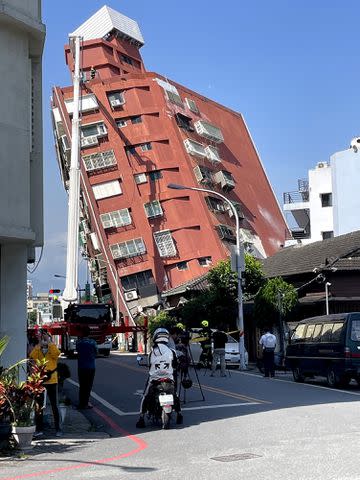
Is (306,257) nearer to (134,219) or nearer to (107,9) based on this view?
(134,219)

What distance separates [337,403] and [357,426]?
4.37 meters

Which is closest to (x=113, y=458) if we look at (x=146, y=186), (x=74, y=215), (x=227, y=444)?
(x=227, y=444)

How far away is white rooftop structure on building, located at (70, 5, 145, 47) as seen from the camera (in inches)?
3196

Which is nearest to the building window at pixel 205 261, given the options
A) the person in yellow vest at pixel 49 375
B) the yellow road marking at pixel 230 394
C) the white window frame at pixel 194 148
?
the white window frame at pixel 194 148

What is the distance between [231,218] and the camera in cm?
7481

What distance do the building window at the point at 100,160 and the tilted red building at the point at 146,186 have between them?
9 centimetres

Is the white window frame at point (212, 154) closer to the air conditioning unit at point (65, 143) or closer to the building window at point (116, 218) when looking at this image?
the building window at point (116, 218)

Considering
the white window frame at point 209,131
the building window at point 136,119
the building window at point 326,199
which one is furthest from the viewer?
the white window frame at point 209,131

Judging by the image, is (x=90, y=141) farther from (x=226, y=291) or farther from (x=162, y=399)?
(x=162, y=399)

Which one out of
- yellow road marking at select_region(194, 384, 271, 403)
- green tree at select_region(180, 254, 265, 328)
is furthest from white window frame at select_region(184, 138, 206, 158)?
yellow road marking at select_region(194, 384, 271, 403)

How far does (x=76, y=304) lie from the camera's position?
4509 centimetres

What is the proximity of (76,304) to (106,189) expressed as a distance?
26.9 m

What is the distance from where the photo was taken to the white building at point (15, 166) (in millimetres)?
14164

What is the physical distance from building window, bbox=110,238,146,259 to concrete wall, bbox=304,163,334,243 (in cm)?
1519
